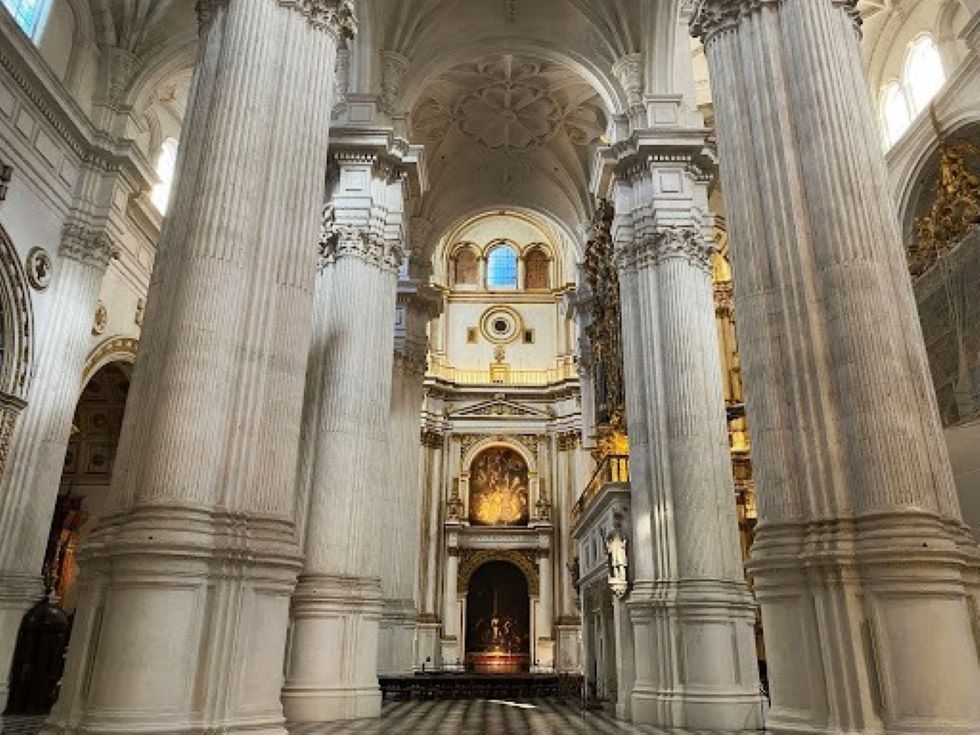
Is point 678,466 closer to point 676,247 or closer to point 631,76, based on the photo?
point 676,247

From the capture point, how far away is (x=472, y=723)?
11.2 meters

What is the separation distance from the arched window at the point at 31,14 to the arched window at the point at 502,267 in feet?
65.4

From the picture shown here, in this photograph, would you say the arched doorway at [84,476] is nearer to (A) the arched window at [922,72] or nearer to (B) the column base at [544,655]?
(B) the column base at [544,655]

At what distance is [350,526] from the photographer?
11469 mm

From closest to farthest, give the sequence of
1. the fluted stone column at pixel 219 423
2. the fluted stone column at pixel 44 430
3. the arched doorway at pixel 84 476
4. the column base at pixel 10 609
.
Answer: the fluted stone column at pixel 219 423
the column base at pixel 10 609
the fluted stone column at pixel 44 430
the arched doorway at pixel 84 476

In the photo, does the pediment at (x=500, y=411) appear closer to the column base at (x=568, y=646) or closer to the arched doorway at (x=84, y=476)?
the column base at (x=568, y=646)

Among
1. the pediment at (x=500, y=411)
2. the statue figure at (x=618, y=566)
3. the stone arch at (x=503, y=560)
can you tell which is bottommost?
the statue figure at (x=618, y=566)

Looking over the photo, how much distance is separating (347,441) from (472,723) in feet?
14.8

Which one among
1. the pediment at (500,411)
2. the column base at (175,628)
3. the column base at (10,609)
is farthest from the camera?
the pediment at (500,411)

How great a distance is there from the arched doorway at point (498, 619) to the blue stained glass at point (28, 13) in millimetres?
21382

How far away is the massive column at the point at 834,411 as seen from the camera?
537 centimetres

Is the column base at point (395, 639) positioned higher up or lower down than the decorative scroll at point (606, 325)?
lower down

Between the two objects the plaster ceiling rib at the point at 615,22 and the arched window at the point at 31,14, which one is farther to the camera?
the plaster ceiling rib at the point at 615,22

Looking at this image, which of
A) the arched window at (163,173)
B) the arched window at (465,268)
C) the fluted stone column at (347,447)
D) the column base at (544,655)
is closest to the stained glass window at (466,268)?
the arched window at (465,268)
